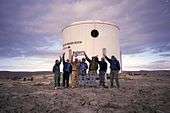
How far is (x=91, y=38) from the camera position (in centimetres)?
2194

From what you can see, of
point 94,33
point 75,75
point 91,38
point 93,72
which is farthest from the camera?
point 94,33

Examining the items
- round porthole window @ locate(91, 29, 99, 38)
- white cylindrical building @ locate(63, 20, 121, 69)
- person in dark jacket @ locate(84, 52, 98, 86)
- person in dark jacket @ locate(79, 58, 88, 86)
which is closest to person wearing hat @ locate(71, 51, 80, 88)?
person in dark jacket @ locate(79, 58, 88, 86)

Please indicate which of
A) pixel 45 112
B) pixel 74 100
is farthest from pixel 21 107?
pixel 74 100

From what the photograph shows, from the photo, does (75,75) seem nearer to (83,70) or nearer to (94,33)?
(83,70)

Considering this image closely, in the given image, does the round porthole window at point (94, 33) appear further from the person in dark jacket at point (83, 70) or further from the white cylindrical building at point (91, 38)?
the person in dark jacket at point (83, 70)

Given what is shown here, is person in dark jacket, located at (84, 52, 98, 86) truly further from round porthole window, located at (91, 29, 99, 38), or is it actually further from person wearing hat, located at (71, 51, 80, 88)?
round porthole window, located at (91, 29, 99, 38)

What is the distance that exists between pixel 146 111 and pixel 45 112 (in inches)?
121

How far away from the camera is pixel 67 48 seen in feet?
75.6

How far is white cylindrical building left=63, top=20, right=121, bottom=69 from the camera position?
21891mm

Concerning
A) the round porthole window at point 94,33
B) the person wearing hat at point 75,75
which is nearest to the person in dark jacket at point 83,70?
the person wearing hat at point 75,75

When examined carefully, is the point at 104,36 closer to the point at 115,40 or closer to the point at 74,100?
the point at 115,40

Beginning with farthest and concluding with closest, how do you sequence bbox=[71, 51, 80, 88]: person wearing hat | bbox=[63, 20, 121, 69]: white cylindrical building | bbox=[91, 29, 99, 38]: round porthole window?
bbox=[91, 29, 99, 38]: round porthole window → bbox=[63, 20, 121, 69]: white cylindrical building → bbox=[71, 51, 80, 88]: person wearing hat

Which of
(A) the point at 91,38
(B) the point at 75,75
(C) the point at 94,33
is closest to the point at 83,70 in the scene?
(B) the point at 75,75

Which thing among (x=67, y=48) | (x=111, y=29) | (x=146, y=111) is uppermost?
(x=111, y=29)
